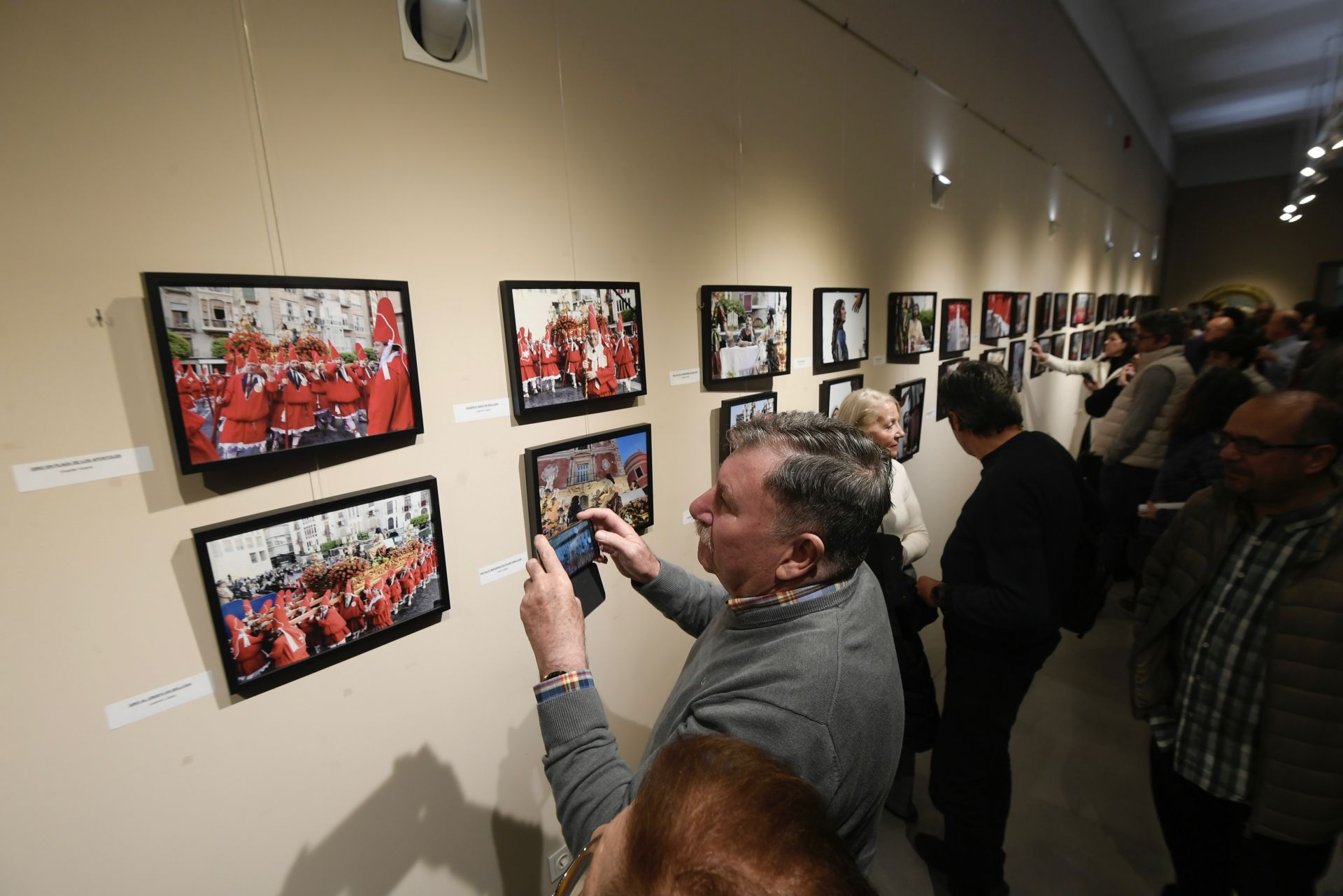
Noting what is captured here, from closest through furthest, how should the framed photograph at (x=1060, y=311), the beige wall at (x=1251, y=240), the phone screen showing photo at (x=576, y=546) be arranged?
1. the phone screen showing photo at (x=576, y=546)
2. the framed photograph at (x=1060, y=311)
3. the beige wall at (x=1251, y=240)

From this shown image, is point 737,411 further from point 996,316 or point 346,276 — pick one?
point 996,316

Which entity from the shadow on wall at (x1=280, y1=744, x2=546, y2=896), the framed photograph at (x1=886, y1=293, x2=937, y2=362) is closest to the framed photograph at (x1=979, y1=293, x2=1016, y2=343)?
the framed photograph at (x1=886, y1=293, x2=937, y2=362)

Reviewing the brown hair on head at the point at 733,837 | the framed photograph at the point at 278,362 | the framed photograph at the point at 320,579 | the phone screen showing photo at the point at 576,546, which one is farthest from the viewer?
the phone screen showing photo at the point at 576,546

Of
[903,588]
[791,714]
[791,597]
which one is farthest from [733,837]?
[903,588]

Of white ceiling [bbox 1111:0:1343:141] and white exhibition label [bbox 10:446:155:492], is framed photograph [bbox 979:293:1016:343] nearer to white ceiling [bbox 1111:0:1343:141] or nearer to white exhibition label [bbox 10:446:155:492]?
white exhibition label [bbox 10:446:155:492]

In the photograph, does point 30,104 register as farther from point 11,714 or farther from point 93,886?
point 93,886

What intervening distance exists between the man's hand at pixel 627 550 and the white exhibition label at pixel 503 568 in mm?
301

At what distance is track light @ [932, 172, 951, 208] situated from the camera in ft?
12.3

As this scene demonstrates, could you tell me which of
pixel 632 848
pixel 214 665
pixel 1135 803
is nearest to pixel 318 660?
pixel 214 665

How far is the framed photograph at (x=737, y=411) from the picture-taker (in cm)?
236

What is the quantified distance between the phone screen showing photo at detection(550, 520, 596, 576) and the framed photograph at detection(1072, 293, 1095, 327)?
802cm

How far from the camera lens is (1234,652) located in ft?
5.13

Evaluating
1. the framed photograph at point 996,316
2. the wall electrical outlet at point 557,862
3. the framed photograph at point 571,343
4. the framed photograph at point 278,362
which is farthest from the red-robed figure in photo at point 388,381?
the framed photograph at point 996,316

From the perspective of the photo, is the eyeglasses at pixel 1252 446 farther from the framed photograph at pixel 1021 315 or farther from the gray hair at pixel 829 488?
the framed photograph at pixel 1021 315
